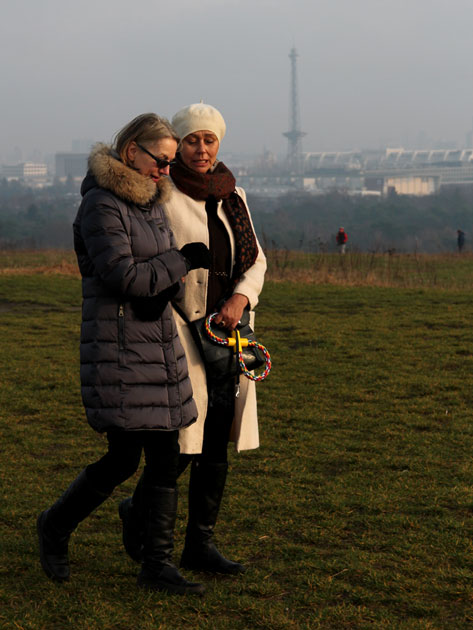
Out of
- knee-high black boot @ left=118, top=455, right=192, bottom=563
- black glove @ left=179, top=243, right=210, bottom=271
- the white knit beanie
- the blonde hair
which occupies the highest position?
the white knit beanie

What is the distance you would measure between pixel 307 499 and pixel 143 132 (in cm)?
232

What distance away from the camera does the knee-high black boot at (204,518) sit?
3807mm

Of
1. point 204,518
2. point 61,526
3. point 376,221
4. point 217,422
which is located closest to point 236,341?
point 217,422

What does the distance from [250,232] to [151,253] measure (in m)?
0.63

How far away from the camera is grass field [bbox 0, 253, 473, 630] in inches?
135

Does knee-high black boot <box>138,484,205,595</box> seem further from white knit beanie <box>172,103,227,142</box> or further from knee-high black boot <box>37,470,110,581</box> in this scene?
white knit beanie <box>172,103,227,142</box>

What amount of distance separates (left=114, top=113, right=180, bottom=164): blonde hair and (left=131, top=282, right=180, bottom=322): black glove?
532 mm

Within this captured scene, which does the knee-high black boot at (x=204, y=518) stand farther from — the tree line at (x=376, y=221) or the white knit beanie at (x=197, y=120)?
the tree line at (x=376, y=221)

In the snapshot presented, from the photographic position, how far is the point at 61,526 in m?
3.68

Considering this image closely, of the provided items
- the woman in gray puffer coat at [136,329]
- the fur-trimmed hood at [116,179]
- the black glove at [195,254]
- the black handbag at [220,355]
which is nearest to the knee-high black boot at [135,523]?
the woman in gray puffer coat at [136,329]

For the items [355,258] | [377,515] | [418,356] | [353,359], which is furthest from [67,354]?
[355,258]

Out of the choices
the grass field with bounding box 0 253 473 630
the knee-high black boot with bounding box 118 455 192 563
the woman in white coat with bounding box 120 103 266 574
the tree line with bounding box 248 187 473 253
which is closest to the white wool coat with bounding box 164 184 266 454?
the woman in white coat with bounding box 120 103 266 574

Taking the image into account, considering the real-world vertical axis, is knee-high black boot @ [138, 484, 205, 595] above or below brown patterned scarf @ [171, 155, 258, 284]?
below

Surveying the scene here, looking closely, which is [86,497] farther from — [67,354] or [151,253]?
[67,354]
